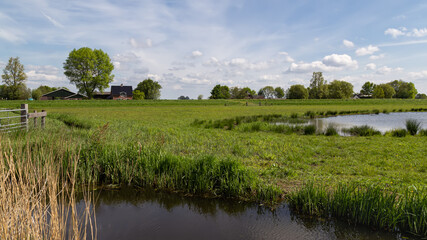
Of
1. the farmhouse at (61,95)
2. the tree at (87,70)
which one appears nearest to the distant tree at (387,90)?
the tree at (87,70)

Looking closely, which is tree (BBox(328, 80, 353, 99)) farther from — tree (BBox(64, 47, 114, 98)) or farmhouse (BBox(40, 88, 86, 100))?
farmhouse (BBox(40, 88, 86, 100))

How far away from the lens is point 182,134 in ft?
52.4

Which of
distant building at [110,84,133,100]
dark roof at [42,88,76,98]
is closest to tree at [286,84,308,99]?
distant building at [110,84,133,100]

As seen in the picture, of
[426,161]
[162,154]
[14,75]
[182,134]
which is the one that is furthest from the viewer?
[14,75]

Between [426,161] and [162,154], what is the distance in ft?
33.9

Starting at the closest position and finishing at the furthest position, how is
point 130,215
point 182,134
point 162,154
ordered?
point 130,215, point 162,154, point 182,134

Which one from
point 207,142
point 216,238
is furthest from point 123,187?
point 207,142

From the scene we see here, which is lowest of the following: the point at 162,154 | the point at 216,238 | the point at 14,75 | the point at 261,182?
the point at 216,238

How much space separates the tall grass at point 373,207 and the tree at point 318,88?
112605mm

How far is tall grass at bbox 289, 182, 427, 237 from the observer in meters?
5.22

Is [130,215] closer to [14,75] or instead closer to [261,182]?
[261,182]

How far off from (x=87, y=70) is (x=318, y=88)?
310ft

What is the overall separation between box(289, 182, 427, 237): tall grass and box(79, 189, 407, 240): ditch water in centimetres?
24

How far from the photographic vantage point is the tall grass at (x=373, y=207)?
522cm
